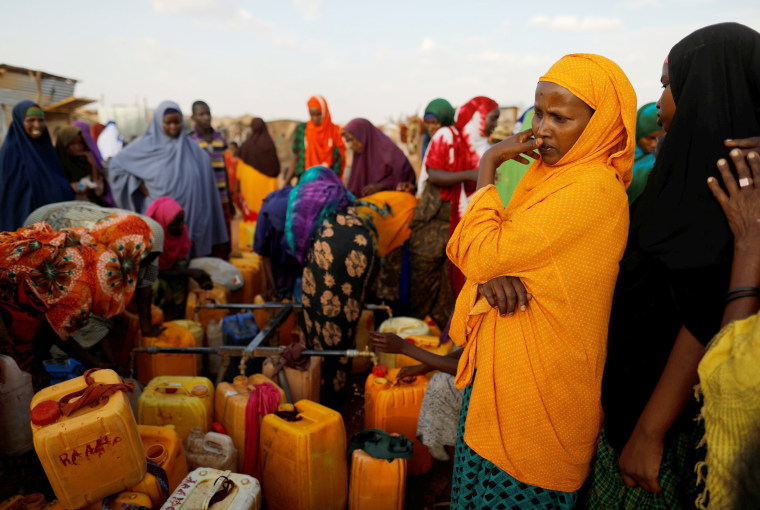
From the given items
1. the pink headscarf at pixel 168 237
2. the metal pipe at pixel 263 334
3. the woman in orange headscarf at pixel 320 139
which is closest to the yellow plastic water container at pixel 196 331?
the metal pipe at pixel 263 334

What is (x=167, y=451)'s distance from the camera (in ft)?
6.61

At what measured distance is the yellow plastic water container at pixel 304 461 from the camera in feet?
7.14

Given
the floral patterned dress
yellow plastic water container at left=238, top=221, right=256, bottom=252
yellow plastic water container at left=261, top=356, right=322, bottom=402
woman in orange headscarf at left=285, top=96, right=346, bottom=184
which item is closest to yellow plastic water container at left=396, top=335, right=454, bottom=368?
the floral patterned dress

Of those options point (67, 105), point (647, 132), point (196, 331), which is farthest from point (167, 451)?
point (67, 105)

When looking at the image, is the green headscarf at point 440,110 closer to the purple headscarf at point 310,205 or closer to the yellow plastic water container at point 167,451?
the purple headscarf at point 310,205

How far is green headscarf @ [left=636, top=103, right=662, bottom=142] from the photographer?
297 centimetres

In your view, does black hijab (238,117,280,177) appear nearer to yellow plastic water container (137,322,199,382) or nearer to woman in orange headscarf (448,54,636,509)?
yellow plastic water container (137,322,199,382)

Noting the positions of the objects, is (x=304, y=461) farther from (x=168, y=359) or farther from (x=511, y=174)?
(x=511, y=174)

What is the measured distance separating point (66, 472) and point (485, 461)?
1450mm

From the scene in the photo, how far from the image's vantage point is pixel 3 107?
12.8 m

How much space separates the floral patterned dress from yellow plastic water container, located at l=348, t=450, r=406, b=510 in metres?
1.10

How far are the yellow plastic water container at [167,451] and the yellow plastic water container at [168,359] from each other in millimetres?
1061

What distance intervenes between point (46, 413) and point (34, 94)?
56.4 feet

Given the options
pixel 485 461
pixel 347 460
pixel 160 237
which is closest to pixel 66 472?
pixel 347 460
